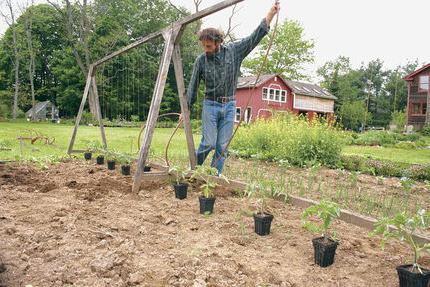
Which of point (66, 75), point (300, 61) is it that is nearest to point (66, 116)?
point (66, 75)

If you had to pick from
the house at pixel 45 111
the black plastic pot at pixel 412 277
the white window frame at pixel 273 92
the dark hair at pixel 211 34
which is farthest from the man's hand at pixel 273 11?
the house at pixel 45 111

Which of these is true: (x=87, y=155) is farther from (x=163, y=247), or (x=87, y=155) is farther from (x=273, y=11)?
(x=163, y=247)

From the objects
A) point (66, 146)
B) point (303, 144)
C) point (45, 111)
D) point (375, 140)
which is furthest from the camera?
point (45, 111)

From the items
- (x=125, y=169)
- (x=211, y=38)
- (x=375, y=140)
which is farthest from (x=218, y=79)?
(x=375, y=140)

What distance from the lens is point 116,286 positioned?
6.55ft

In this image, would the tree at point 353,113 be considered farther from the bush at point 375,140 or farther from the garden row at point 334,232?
the garden row at point 334,232

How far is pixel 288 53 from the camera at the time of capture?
40.5m

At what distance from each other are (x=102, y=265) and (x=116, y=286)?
0.82 ft

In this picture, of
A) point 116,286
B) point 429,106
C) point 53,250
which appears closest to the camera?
point 116,286

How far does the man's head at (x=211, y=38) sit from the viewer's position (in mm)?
4160

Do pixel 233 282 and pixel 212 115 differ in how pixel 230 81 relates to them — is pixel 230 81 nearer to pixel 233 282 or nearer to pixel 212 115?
pixel 212 115

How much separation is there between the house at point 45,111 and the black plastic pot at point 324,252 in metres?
31.0

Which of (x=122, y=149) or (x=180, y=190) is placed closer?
(x=180, y=190)

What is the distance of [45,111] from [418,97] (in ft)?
102
